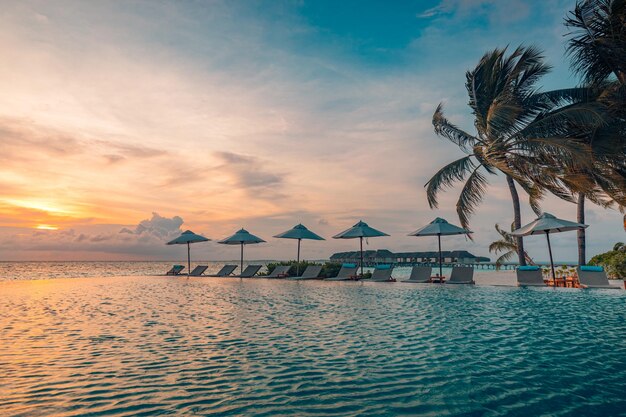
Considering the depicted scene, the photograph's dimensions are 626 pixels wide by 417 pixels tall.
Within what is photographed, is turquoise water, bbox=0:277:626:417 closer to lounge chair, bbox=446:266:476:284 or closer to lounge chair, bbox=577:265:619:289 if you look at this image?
lounge chair, bbox=577:265:619:289

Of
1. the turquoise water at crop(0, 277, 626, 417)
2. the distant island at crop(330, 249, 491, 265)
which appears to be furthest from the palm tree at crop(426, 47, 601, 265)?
the distant island at crop(330, 249, 491, 265)

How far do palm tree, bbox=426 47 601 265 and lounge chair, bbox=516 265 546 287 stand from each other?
11.0 ft

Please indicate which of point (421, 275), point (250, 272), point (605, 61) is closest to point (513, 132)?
point (605, 61)

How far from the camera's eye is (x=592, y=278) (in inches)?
539

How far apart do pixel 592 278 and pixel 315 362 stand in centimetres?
1304

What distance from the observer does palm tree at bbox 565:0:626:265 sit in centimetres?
1102

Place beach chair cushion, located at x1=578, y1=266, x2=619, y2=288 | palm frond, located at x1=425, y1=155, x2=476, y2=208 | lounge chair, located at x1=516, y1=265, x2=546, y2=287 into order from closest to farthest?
beach chair cushion, located at x1=578, y1=266, x2=619, y2=288
lounge chair, located at x1=516, y1=265, x2=546, y2=287
palm frond, located at x1=425, y1=155, x2=476, y2=208

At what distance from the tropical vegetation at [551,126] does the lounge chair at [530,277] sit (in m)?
3.37

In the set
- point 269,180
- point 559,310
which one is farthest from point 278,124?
point 559,310

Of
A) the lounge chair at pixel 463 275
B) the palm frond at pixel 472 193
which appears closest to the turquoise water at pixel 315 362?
the lounge chair at pixel 463 275

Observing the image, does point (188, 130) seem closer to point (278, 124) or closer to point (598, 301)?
point (278, 124)

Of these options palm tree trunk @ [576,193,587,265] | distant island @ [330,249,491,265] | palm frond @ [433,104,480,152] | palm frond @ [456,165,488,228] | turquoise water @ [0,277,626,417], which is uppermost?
palm frond @ [433,104,480,152]

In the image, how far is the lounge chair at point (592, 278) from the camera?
13.5 m

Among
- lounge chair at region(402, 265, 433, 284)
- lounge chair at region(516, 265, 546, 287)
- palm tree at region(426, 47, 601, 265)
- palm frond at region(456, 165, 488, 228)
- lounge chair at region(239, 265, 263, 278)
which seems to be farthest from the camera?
lounge chair at region(239, 265, 263, 278)
